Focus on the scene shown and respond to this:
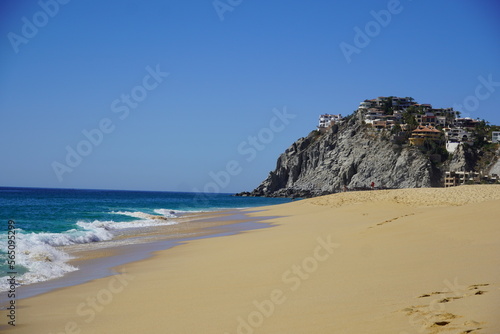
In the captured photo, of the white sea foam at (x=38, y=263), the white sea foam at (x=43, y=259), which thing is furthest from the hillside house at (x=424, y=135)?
the white sea foam at (x=38, y=263)

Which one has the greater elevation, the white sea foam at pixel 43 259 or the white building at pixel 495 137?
the white building at pixel 495 137

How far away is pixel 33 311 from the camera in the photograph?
725 centimetres

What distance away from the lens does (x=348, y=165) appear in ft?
373

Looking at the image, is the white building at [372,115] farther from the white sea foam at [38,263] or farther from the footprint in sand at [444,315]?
the footprint in sand at [444,315]

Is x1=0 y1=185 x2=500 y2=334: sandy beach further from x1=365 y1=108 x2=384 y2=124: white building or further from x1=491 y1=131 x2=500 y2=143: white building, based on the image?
x1=365 y1=108 x2=384 y2=124: white building

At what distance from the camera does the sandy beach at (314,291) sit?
16.9 ft

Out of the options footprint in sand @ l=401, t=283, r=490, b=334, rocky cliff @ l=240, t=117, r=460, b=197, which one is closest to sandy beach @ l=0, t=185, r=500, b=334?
footprint in sand @ l=401, t=283, r=490, b=334

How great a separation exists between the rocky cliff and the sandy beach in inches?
3350

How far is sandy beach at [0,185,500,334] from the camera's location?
514 cm

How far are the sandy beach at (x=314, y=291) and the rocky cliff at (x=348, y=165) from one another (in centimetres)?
8510

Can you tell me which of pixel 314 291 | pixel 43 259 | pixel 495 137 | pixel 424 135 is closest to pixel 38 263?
pixel 43 259

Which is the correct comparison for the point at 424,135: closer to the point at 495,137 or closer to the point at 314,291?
the point at 495,137

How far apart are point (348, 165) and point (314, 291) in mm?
109737

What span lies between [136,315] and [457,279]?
487cm
